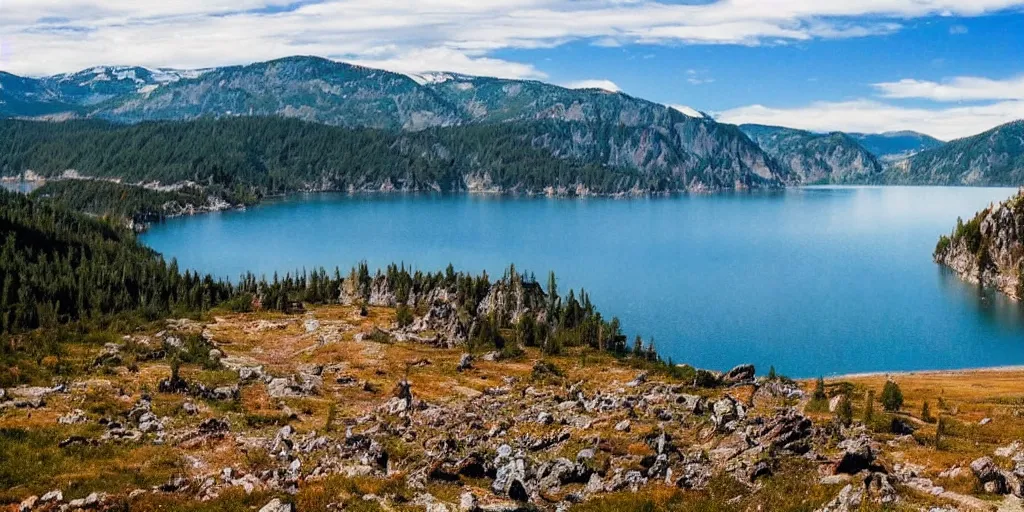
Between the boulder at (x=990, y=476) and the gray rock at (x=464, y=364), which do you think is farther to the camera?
the gray rock at (x=464, y=364)

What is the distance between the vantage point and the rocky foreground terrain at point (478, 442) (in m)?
42.9

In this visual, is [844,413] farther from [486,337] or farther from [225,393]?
[486,337]

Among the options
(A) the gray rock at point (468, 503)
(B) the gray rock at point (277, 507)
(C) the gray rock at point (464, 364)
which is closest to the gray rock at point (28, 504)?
(B) the gray rock at point (277, 507)

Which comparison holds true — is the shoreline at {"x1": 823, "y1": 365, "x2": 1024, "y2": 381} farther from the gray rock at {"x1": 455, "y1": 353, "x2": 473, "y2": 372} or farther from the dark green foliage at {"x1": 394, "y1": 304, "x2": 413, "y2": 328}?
the dark green foliage at {"x1": 394, "y1": 304, "x2": 413, "y2": 328}

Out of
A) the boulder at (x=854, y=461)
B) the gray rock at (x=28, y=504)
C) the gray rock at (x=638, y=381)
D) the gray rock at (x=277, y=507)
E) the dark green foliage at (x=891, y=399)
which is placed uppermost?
the boulder at (x=854, y=461)

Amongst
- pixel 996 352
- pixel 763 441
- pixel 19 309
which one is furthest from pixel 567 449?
pixel 996 352

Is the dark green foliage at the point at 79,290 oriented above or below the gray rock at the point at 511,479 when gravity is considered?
below

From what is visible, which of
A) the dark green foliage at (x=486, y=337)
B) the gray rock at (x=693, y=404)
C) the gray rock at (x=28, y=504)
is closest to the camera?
the gray rock at (x=28, y=504)

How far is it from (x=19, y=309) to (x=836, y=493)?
498 feet

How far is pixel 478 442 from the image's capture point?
5925 centimetres

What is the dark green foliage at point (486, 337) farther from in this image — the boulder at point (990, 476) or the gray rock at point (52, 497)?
the boulder at point (990, 476)

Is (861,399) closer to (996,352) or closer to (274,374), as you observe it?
(274,374)

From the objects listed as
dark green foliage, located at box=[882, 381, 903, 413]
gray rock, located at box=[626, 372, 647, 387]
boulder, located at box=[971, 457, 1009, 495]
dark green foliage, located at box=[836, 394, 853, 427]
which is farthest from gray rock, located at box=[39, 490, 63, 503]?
dark green foliage, located at box=[882, 381, 903, 413]

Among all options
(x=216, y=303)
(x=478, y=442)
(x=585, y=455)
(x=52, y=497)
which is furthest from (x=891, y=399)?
(x=216, y=303)
